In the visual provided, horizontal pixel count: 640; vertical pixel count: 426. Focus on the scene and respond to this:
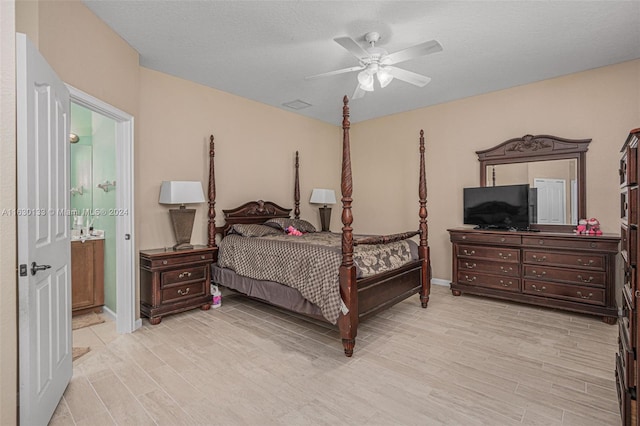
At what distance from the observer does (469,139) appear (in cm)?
483

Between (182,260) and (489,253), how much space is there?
3829 millimetres

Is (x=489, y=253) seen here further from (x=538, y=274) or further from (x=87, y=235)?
(x=87, y=235)

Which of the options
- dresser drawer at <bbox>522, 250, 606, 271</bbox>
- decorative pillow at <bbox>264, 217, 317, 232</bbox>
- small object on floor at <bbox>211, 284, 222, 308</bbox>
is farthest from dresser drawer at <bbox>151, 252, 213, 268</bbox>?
dresser drawer at <bbox>522, 250, 606, 271</bbox>

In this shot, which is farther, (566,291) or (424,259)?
(424,259)

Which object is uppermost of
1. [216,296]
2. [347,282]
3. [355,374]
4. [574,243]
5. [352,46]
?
[352,46]

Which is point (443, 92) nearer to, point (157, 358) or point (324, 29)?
point (324, 29)

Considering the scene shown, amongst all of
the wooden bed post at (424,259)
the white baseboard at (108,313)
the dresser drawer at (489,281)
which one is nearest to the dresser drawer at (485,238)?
the dresser drawer at (489,281)

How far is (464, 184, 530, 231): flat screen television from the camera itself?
13.6ft

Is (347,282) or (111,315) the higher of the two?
(347,282)

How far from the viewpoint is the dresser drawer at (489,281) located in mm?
3981

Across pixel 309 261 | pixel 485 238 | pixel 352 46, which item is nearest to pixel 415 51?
pixel 352 46

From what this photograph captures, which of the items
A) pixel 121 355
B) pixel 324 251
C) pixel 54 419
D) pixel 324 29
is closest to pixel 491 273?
pixel 324 251

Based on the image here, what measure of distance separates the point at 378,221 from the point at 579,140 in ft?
10.2

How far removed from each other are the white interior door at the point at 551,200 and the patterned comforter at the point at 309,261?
1.85 m
